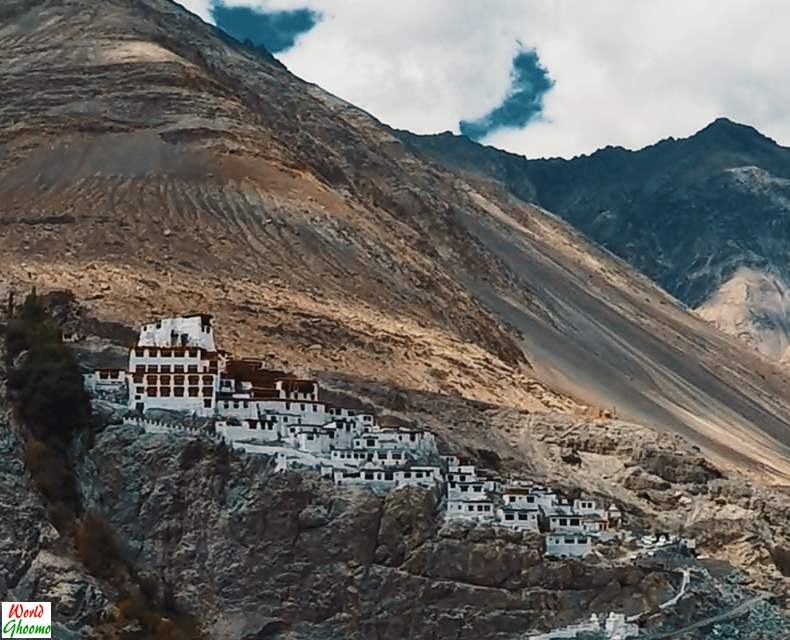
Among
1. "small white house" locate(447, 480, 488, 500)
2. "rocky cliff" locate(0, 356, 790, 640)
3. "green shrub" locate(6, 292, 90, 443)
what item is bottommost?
"rocky cliff" locate(0, 356, 790, 640)

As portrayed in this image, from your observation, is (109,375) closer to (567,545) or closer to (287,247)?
(567,545)

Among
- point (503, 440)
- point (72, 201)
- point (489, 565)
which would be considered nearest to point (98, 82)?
point (72, 201)

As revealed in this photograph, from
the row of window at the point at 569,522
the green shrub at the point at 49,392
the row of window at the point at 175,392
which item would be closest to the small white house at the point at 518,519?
the row of window at the point at 569,522

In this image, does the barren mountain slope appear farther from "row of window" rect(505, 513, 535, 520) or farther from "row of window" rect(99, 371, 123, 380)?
"row of window" rect(505, 513, 535, 520)

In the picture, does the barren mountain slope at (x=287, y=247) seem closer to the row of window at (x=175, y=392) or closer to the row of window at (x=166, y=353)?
the row of window at (x=166, y=353)

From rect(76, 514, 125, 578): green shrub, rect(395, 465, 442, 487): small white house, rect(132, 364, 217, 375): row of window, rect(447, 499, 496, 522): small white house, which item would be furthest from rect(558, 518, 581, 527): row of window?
rect(76, 514, 125, 578): green shrub

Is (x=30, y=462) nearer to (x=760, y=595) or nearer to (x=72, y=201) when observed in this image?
(x=760, y=595)

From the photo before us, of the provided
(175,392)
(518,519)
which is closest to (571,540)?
(518,519)

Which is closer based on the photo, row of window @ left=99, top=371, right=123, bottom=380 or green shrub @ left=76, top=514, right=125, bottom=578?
green shrub @ left=76, top=514, right=125, bottom=578
